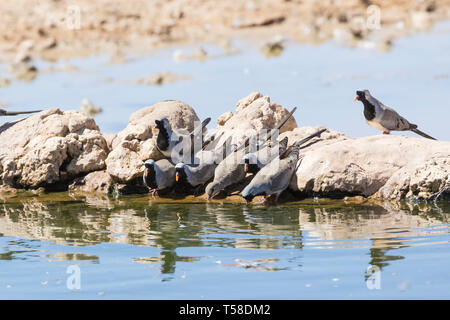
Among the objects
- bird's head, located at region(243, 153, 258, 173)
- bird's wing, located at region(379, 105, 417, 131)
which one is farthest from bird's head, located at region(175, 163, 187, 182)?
bird's wing, located at region(379, 105, 417, 131)

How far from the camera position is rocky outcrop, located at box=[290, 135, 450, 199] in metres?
12.5

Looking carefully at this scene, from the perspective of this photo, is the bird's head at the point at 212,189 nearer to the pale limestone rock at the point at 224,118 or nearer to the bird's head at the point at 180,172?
the bird's head at the point at 180,172

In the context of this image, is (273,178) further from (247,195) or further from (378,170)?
(378,170)

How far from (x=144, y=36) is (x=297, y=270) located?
57.4 feet

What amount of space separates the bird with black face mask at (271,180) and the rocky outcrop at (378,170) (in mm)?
295

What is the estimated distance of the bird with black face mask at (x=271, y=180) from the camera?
1255 centimetres

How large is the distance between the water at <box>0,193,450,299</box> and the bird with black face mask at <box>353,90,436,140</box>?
230 cm

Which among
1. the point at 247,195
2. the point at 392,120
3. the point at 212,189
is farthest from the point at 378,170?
the point at 212,189

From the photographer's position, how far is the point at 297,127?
50.0 ft

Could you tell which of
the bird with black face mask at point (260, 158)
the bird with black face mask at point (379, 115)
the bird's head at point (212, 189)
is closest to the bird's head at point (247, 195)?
the bird with black face mask at point (260, 158)

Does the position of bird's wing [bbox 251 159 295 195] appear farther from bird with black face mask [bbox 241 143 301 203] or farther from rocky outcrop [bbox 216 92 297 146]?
rocky outcrop [bbox 216 92 297 146]
